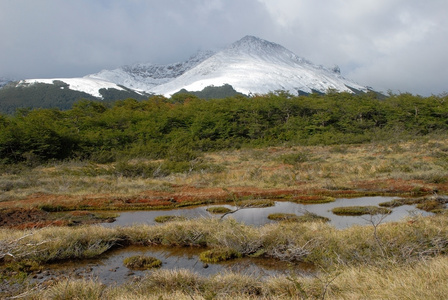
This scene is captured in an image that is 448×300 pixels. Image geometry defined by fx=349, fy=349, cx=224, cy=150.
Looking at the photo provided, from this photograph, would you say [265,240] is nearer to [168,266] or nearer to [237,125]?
[168,266]

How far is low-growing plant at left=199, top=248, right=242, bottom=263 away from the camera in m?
9.11

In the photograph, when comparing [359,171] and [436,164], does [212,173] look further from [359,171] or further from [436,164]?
[436,164]

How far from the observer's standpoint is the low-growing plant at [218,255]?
29.9ft

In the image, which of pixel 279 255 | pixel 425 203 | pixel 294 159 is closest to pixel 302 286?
pixel 279 255

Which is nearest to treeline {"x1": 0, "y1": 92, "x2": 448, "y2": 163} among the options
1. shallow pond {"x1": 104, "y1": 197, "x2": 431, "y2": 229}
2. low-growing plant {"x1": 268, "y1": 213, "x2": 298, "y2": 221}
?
shallow pond {"x1": 104, "y1": 197, "x2": 431, "y2": 229}

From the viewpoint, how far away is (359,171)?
22344 mm

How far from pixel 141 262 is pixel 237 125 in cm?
4121

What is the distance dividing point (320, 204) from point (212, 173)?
10.4 m

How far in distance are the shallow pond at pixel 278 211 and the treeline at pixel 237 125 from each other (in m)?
22.1

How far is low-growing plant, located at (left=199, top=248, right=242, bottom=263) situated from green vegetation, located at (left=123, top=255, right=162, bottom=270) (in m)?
1.18

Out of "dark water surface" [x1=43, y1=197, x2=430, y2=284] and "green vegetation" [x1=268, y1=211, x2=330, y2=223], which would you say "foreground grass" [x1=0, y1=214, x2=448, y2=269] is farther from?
"green vegetation" [x1=268, y1=211, x2=330, y2=223]

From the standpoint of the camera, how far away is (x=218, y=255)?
9.20 meters

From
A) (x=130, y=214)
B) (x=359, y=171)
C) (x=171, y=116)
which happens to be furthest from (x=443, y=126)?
(x=130, y=214)

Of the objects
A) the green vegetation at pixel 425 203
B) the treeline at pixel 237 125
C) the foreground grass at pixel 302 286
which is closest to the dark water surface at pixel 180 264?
the foreground grass at pixel 302 286
